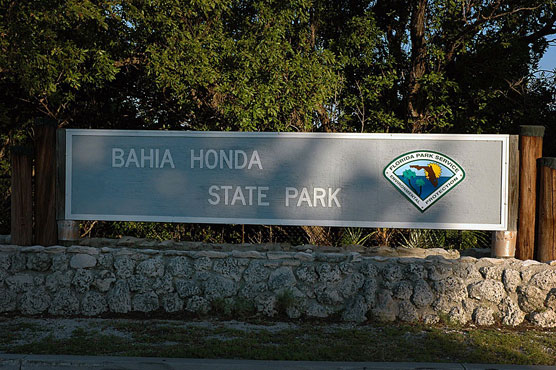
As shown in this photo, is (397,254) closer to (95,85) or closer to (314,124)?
(314,124)

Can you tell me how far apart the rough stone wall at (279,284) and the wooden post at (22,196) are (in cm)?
24

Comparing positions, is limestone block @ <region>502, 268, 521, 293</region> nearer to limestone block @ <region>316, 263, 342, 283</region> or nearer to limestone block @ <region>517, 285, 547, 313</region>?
limestone block @ <region>517, 285, 547, 313</region>

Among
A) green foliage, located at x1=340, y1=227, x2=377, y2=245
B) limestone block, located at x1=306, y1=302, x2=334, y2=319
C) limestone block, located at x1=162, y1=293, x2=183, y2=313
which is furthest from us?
green foliage, located at x1=340, y1=227, x2=377, y2=245

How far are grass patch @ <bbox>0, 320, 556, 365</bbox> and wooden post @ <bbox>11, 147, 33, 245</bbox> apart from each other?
1.29m

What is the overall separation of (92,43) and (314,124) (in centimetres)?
454

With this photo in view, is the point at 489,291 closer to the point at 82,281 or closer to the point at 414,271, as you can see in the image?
the point at 414,271

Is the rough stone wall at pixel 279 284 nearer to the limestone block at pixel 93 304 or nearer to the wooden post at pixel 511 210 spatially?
the limestone block at pixel 93 304

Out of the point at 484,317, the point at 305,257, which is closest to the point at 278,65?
the point at 305,257

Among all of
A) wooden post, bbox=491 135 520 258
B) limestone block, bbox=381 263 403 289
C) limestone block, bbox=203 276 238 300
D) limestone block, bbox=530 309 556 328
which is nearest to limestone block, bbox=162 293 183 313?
limestone block, bbox=203 276 238 300

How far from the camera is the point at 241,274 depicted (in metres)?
6.88

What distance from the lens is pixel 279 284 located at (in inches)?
268

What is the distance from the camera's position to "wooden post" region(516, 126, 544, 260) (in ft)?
22.7

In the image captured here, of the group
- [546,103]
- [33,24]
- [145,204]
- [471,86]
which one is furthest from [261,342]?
[546,103]

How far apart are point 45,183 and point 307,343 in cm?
392
